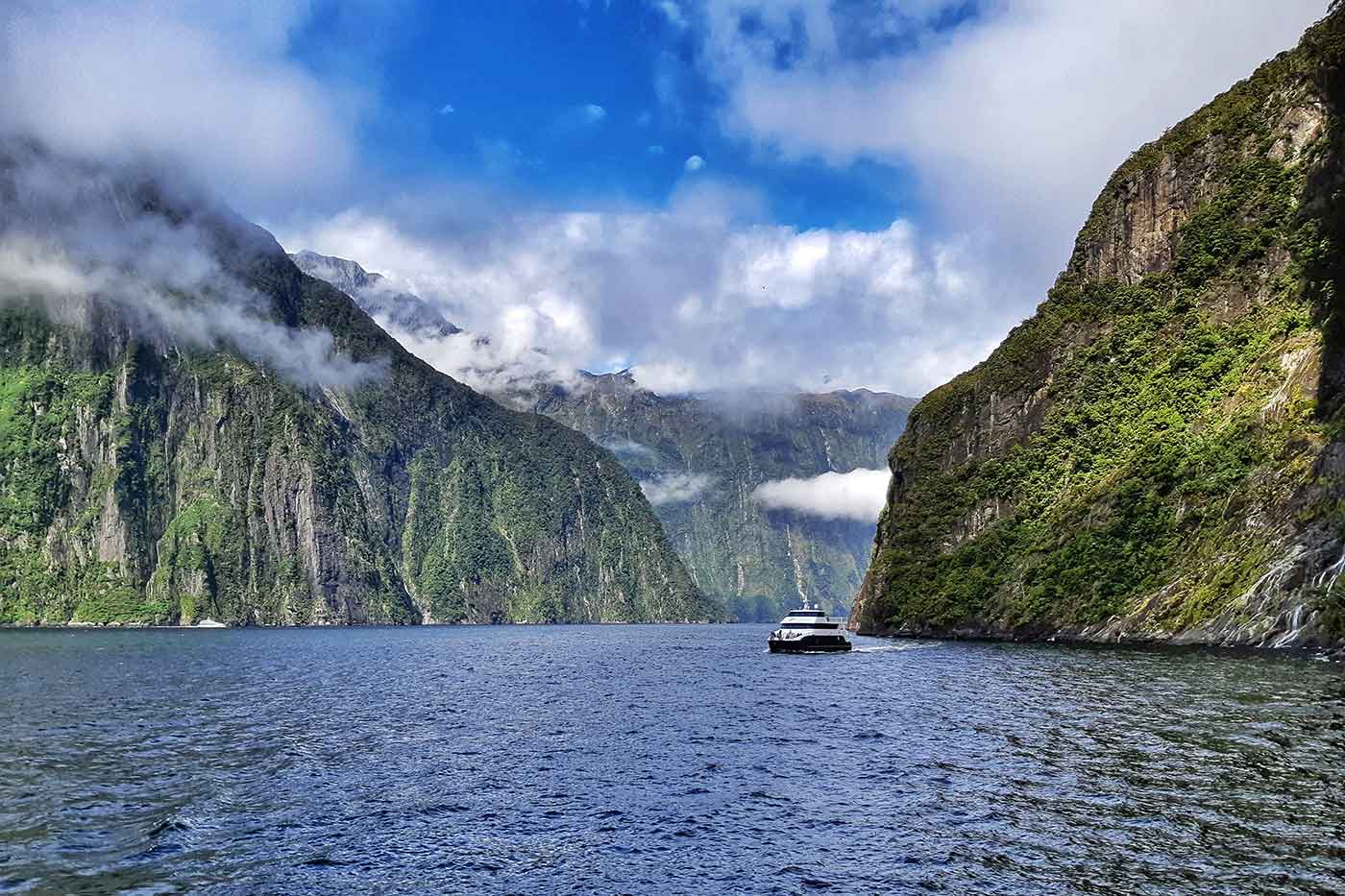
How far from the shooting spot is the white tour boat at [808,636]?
13800 centimetres

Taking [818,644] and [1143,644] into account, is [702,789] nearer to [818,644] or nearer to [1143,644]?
[1143,644]

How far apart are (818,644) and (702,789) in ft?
327

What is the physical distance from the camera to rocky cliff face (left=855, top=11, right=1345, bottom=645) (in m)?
107

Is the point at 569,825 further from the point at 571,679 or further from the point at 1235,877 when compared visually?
the point at 571,679

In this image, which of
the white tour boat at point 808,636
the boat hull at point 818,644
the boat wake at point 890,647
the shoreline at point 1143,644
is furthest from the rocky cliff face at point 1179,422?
the boat hull at point 818,644

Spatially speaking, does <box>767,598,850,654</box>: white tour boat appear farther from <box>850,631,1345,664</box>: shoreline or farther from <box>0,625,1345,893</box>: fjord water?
<box>0,625,1345,893</box>: fjord water

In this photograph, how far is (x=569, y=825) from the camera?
117 ft

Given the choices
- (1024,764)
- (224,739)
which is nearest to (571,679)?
(224,739)

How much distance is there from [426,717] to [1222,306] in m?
136

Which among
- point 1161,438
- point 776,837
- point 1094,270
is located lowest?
point 776,837

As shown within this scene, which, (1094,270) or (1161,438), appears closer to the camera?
(1161,438)

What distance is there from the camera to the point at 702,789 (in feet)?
136

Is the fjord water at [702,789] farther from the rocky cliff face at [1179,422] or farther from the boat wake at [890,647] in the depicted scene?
the boat wake at [890,647]

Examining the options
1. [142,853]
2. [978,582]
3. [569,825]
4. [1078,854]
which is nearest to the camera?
[1078,854]
